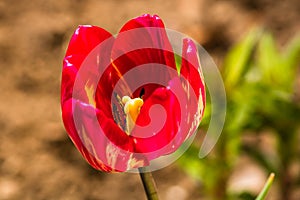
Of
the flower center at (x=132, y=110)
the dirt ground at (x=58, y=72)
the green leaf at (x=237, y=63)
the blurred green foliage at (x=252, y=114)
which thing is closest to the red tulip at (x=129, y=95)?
the flower center at (x=132, y=110)

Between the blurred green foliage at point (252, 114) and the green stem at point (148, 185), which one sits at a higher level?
the green stem at point (148, 185)

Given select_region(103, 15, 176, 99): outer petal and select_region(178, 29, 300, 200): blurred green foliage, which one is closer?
select_region(103, 15, 176, 99): outer petal

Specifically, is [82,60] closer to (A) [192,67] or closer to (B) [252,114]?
(A) [192,67]

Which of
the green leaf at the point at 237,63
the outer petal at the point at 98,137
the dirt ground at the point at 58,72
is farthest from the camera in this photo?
the dirt ground at the point at 58,72

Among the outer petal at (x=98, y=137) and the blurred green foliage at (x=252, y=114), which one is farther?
the blurred green foliage at (x=252, y=114)

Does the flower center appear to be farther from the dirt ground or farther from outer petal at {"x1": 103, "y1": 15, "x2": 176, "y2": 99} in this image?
the dirt ground

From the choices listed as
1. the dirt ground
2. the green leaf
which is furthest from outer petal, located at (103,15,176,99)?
the dirt ground

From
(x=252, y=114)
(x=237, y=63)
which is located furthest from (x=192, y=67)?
(x=252, y=114)

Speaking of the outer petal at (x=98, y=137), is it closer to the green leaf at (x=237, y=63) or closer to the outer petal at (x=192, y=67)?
the outer petal at (x=192, y=67)
